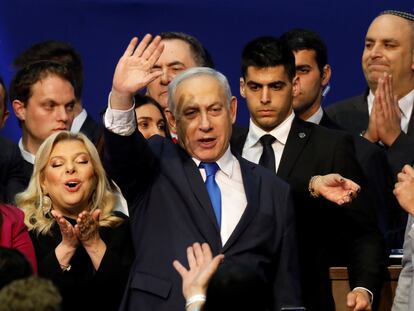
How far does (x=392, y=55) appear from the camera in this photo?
20.1 feet

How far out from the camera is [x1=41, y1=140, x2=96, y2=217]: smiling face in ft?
16.1

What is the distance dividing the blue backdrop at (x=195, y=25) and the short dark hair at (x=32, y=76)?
1.13 metres

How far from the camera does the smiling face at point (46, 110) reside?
5.50 m

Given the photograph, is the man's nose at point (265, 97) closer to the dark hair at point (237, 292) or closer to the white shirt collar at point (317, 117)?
the white shirt collar at point (317, 117)

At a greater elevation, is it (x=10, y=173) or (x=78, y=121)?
(x=78, y=121)

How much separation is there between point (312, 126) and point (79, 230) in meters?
1.14

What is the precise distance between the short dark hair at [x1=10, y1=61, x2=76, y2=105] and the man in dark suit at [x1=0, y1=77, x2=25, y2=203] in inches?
6.5

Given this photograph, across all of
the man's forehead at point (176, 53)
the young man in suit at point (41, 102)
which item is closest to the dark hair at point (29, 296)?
the young man in suit at point (41, 102)

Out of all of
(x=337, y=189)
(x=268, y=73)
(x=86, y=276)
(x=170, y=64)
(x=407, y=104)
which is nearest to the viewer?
(x=86, y=276)

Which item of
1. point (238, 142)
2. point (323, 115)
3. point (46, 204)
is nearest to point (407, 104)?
point (323, 115)

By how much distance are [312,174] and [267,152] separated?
0.74ft

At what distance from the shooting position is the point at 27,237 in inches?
185

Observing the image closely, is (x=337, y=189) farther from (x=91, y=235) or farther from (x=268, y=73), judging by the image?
(x=91, y=235)

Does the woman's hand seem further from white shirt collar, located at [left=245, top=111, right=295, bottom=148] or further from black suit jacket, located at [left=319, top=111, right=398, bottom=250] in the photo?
black suit jacket, located at [left=319, top=111, right=398, bottom=250]
